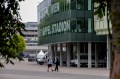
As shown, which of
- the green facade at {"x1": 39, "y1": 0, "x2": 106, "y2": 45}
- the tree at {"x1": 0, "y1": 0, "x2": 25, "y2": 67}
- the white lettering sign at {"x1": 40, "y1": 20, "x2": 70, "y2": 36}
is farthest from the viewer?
the white lettering sign at {"x1": 40, "y1": 20, "x2": 70, "y2": 36}

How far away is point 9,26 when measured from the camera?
331 inches

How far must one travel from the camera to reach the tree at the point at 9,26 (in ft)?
25.5

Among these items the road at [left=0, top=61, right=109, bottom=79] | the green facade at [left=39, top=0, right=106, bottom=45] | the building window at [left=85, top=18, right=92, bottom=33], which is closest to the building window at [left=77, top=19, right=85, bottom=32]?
the green facade at [left=39, top=0, right=106, bottom=45]

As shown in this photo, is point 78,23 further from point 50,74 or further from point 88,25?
point 50,74

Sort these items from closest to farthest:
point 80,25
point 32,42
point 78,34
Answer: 1. point 80,25
2. point 78,34
3. point 32,42

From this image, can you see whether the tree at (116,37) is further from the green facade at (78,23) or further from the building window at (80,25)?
the building window at (80,25)

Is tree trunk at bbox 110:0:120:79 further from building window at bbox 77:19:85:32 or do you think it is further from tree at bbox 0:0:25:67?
building window at bbox 77:19:85:32

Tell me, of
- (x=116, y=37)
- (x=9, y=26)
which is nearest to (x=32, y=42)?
(x=9, y=26)

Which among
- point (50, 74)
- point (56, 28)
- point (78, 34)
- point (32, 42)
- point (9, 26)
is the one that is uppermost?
point (56, 28)

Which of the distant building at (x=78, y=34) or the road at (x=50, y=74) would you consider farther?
the distant building at (x=78, y=34)

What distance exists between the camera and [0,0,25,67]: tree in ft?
25.5

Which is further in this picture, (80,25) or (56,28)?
(56,28)

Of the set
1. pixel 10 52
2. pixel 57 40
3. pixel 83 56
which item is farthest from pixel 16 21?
pixel 57 40

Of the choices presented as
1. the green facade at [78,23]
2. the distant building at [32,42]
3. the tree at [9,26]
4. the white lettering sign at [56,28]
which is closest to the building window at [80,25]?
the green facade at [78,23]
